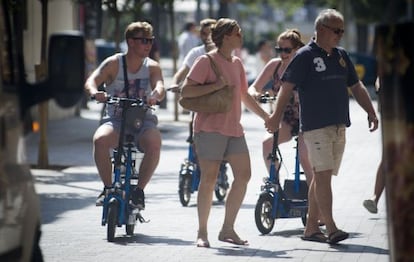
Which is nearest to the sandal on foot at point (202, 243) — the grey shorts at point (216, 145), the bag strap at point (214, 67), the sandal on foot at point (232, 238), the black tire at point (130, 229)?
the sandal on foot at point (232, 238)

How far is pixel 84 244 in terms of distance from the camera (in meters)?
11.0

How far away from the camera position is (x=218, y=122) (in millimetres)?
10742

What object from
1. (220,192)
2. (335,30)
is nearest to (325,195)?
(335,30)

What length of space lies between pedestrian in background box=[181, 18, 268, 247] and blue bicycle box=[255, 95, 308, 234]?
29.5 inches

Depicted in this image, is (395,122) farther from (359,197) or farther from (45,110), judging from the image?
(45,110)

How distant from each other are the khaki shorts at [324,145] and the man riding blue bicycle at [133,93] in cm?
135

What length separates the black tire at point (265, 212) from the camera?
38.0 feet

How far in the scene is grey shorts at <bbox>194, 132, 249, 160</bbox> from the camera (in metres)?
10.7

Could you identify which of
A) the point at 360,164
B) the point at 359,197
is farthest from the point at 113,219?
the point at 360,164

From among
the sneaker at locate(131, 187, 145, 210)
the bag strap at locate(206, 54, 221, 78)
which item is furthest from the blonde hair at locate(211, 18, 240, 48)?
the sneaker at locate(131, 187, 145, 210)

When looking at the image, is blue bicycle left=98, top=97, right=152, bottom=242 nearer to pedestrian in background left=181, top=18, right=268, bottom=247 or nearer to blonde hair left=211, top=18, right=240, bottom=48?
pedestrian in background left=181, top=18, right=268, bottom=247

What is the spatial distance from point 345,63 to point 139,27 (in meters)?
1.85

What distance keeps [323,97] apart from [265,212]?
146 centimetres

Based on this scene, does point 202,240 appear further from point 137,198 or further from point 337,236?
point 337,236
